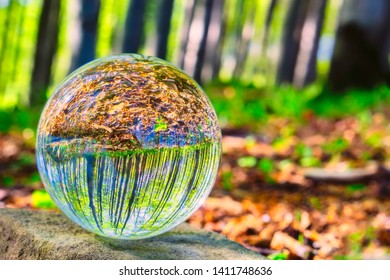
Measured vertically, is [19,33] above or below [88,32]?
above

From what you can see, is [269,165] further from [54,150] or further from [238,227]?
[54,150]

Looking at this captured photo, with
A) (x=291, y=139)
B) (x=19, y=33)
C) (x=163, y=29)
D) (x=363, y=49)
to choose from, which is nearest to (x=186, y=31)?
(x=163, y=29)

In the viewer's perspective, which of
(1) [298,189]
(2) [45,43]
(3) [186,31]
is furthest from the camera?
(3) [186,31]

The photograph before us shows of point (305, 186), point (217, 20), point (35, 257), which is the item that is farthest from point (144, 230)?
point (217, 20)

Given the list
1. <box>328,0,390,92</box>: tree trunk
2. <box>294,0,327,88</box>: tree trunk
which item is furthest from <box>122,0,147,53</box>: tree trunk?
<box>294,0,327,88</box>: tree trunk

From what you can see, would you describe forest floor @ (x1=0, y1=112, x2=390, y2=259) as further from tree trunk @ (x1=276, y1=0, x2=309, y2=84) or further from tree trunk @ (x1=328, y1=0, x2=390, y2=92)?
tree trunk @ (x1=276, y1=0, x2=309, y2=84)

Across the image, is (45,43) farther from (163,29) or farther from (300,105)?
(300,105)
